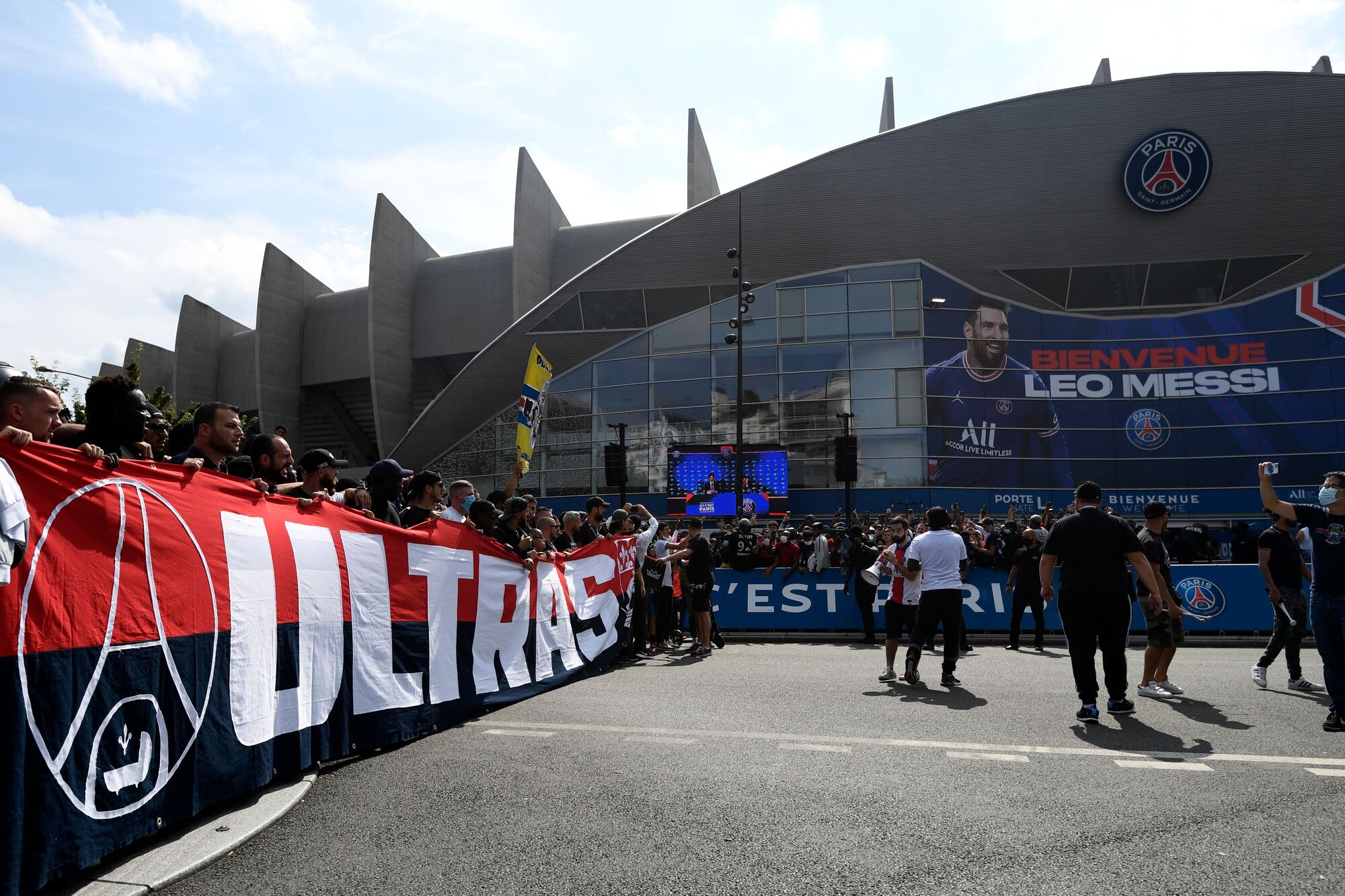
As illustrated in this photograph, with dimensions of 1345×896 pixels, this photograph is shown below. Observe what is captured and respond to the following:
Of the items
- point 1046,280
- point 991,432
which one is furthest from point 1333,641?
point 1046,280

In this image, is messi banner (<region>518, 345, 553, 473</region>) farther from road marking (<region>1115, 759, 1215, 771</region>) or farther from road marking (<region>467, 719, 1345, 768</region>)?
road marking (<region>1115, 759, 1215, 771</region>)

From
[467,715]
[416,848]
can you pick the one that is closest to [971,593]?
[467,715]

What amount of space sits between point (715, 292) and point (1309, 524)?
31144mm

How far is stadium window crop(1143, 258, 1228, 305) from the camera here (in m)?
34.2

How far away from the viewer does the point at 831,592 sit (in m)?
14.6

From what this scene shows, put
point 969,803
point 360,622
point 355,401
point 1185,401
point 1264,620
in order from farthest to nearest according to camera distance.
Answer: point 355,401
point 1185,401
point 1264,620
point 360,622
point 969,803

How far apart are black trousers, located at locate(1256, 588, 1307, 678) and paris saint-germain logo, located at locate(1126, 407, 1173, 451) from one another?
2695 cm

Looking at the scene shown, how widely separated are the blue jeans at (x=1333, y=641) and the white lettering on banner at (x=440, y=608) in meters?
6.21

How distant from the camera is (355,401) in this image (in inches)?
2152

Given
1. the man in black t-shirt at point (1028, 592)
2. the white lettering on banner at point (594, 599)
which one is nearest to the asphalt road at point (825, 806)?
the white lettering on banner at point (594, 599)

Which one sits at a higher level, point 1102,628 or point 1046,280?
point 1046,280

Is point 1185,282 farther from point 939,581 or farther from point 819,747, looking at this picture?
point 819,747

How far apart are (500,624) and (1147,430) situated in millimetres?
31933

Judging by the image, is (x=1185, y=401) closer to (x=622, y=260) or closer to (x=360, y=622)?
(x=622, y=260)
